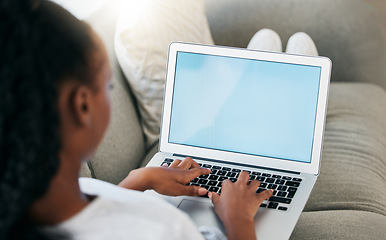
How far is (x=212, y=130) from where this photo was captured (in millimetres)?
1143

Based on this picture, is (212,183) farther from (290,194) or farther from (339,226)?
(339,226)

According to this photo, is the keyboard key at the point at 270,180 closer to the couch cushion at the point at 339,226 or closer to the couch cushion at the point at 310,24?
the couch cushion at the point at 339,226

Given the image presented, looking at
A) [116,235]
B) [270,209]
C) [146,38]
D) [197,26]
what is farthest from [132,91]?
[116,235]

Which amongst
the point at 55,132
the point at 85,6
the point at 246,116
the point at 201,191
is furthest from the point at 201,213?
the point at 85,6

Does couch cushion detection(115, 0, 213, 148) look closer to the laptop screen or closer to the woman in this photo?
the laptop screen

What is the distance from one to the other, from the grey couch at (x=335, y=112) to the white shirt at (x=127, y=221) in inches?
19.2

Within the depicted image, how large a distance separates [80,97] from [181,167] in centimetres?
48

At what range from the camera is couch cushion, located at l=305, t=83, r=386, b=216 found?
1229 mm

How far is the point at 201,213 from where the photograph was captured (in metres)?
0.98

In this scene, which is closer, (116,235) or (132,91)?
(116,235)

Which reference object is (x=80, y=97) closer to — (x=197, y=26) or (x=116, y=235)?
(x=116, y=235)

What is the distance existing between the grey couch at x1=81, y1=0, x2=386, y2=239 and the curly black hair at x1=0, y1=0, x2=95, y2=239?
0.62 metres

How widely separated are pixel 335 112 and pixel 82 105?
120 centimetres

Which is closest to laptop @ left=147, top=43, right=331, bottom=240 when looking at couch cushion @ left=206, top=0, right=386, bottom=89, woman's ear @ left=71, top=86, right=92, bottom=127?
woman's ear @ left=71, top=86, right=92, bottom=127
